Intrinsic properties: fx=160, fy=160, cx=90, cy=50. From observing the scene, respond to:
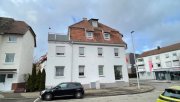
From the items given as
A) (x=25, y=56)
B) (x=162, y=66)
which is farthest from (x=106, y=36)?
(x=162, y=66)

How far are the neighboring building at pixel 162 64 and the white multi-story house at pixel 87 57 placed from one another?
95.8 feet

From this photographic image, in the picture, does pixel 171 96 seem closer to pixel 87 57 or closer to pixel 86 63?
pixel 86 63

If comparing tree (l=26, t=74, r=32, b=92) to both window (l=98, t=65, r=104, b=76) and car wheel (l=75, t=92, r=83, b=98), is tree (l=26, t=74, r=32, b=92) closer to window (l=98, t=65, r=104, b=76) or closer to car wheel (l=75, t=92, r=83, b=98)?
car wheel (l=75, t=92, r=83, b=98)

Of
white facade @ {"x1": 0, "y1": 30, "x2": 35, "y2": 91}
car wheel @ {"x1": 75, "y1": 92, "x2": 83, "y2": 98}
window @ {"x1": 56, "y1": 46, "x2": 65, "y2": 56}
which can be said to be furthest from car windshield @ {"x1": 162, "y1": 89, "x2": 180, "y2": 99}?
white facade @ {"x1": 0, "y1": 30, "x2": 35, "y2": 91}

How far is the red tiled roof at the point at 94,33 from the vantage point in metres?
26.4

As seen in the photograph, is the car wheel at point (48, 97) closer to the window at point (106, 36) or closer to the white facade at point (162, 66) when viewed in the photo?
the window at point (106, 36)

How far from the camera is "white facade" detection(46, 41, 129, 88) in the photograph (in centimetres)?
2369

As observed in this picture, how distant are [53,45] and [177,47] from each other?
139 feet

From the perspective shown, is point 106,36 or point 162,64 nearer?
point 106,36

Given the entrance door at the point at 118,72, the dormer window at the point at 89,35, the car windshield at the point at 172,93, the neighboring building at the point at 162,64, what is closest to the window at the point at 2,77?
the dormer window at the point at 89,35

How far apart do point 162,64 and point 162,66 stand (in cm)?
84

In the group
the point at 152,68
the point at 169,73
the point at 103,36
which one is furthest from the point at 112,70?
the point at 152,68

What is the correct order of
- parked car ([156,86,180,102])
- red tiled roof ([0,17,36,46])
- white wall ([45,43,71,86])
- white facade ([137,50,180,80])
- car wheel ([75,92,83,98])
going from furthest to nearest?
white facade ([137,50,180,80]), red tiled roof ([0,17,36,46]), white wall ([45,43,71,86]), car wheel ([75,92,83,98]), parked car ([156,86,180,102])

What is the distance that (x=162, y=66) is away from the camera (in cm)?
5616
